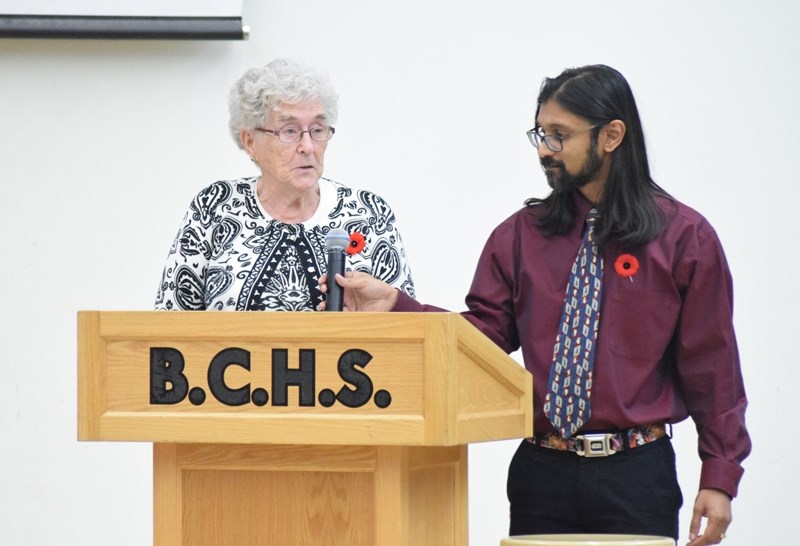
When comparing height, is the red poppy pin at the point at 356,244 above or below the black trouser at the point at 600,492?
above

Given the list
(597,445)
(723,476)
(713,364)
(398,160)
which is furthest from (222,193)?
(398,160)

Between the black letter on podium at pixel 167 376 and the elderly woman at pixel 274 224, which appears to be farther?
the elderly woman at pixel 274 224

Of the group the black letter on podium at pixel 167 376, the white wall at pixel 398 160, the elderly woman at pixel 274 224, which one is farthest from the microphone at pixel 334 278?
the white wall at pixel 398 160

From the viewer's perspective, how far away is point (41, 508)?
162 inches

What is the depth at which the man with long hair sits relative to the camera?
2.69 m

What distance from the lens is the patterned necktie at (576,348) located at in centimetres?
268

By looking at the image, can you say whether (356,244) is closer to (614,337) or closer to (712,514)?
(614,337)

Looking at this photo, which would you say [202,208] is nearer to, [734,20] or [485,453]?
[485,453]

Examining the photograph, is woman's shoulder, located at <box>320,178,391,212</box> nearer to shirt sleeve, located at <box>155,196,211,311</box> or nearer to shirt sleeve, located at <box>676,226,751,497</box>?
shirt sleeve, located at <box>155,196,211,311</box>

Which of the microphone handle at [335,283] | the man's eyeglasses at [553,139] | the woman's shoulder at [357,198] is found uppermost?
the man's eyeglasses at [553,139]

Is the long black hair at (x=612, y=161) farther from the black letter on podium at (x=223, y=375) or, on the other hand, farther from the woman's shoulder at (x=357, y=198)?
the black letter on podium at (x=223, y=375)

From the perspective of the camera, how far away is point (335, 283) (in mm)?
2455

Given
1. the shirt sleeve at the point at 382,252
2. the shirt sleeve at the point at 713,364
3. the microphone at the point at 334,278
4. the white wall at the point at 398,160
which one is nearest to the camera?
the microphone at the point at 334,278

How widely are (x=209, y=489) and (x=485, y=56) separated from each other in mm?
2300
